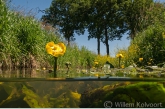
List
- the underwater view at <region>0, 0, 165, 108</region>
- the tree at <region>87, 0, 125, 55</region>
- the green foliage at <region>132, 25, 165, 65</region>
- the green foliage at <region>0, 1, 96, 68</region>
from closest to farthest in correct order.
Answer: the underwater view at <region>0, 0, 165, 108</region>, the green foliage at <region>0, 1, 96, 68</region>, the green foliage at <region>132, 25, 165, 65</region>, the tree at <region>87, 0, 125, 55</region>

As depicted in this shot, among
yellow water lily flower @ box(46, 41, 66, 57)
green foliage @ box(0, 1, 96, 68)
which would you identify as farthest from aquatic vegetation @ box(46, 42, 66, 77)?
green foliage @ box(0, 1, 96, 68)

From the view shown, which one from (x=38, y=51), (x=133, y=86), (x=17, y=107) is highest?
(x=38, y=51)

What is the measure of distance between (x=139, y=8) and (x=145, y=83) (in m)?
22.6

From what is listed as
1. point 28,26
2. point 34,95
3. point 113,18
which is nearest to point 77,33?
point 113,18

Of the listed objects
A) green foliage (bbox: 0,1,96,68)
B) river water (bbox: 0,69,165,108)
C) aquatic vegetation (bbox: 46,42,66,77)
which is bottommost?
river water (bbox: 0,69,165,108)

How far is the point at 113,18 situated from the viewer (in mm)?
23812

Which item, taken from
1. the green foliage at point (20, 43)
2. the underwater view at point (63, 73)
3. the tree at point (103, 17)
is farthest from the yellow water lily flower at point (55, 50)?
the tree at point (103, 17)

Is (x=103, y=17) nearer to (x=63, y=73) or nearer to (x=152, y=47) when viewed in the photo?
(x=152, y=47)

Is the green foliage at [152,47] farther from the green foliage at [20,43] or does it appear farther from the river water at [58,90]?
the river water at [58,90]

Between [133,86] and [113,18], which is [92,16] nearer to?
[113,18]

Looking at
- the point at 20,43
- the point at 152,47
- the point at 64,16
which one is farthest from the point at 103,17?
the point at 20,43

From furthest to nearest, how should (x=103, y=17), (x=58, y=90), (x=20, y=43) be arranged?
(x=103, y=17) < (x=20, y=43) < (x=58, y=90)

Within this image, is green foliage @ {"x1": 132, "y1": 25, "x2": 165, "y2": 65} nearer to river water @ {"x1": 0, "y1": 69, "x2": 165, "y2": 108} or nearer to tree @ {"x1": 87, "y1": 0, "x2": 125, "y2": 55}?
river water @ {"x1": 0, "y1": 69, "x2": 165, "y2": 108}

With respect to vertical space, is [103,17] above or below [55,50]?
above
